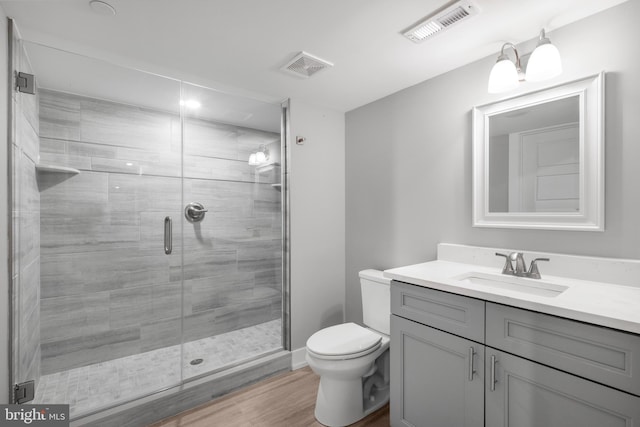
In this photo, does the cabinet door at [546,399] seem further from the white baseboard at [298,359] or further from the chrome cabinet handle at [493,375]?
the white baseboard at [298,359]

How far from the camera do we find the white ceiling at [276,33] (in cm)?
144

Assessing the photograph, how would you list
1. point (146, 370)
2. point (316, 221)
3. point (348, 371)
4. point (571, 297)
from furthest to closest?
point (316, 221)
point (146, 370)
point (348, 371)
point (571, 297)

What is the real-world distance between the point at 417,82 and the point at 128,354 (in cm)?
293

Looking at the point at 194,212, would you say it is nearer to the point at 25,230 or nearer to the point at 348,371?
the point at 25,230

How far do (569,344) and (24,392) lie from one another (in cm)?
254

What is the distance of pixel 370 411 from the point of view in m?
1.96

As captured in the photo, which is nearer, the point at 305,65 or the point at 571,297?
the point at 571,297

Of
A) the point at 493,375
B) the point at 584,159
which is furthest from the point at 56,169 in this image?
the point at 584,159

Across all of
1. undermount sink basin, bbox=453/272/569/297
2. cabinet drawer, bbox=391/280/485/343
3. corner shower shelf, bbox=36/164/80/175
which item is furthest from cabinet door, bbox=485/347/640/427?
corner shower shelf, bbox=36/164/80/175

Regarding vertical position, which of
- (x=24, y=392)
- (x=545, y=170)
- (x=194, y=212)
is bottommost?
(x=24, y=392)

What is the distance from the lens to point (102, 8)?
1.43m

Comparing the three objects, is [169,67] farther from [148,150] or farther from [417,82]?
[417,82]

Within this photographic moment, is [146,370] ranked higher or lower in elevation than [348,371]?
lower

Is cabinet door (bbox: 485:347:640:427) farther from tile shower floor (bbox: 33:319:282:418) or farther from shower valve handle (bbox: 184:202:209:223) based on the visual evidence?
shower valve handle (bbox: 184:202:209:223)
